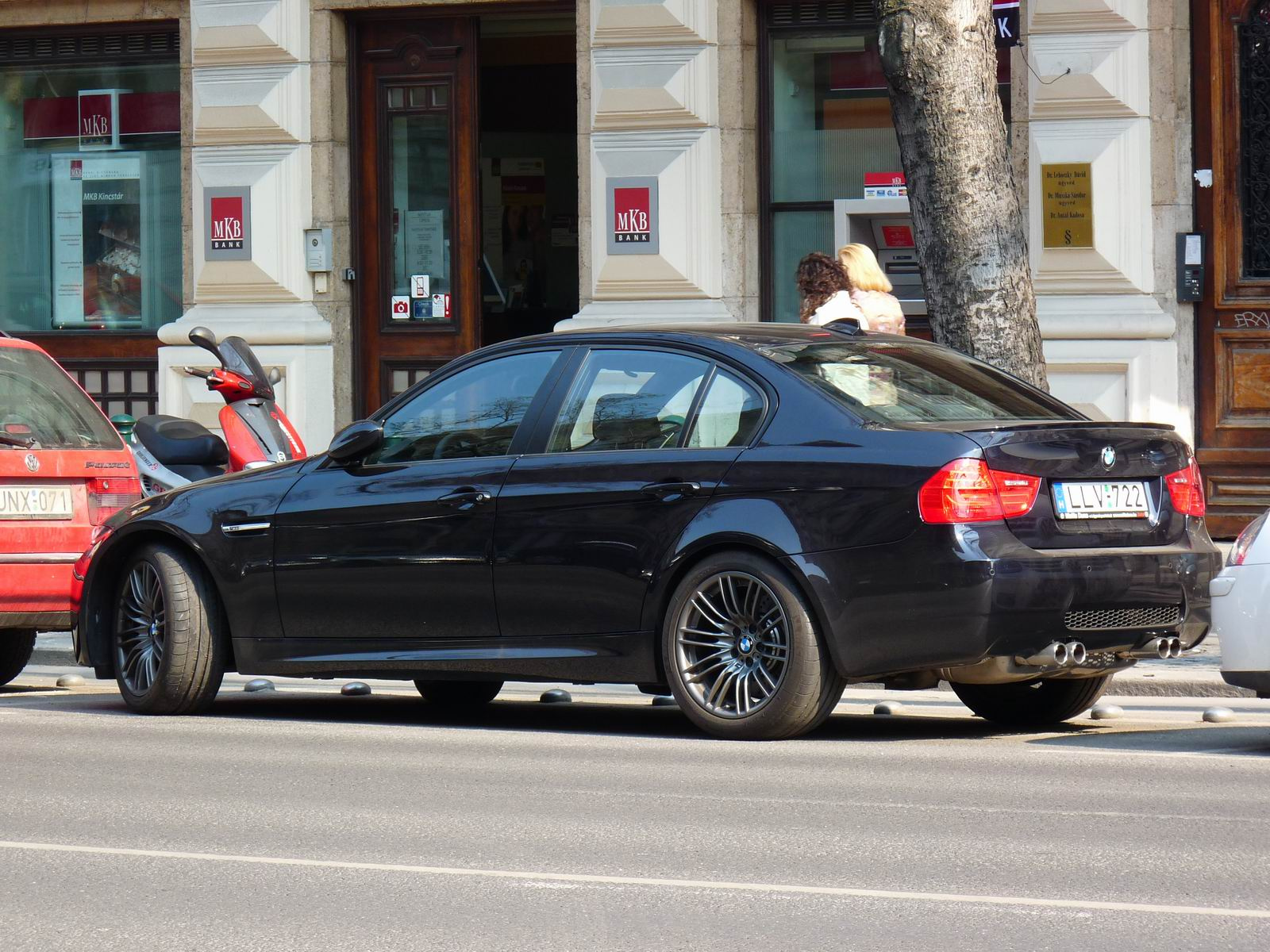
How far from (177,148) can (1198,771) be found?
12.3 m

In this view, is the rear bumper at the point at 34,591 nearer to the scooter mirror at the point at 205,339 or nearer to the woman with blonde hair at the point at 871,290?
the scooter mirror at the point at 205,339

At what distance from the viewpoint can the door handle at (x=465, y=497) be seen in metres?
9.01

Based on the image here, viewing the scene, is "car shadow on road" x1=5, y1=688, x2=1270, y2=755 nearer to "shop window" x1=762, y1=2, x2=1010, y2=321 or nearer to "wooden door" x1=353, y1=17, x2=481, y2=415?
"shop window" x1=762, y1=2, x2=1010, y2=321

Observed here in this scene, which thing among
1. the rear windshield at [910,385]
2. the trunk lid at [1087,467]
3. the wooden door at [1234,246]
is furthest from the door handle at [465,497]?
the wooden door at [1234,246]

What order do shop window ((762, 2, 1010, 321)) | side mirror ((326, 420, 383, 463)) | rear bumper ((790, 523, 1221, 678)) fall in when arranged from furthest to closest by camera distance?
shop window ((762, 2, 1010, 321)) → side mirror ((326, 420, 383, 463)) → rear bumper ((790, 523, 1221, 678))

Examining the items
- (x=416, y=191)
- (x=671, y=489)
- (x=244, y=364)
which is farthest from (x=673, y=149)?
(x=671, y=489)

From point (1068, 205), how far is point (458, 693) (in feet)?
22.2

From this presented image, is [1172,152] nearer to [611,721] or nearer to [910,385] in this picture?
[910,385]

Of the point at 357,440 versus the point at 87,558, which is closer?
the point at 357,440

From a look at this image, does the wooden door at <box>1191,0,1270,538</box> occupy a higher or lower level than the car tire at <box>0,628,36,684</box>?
higher

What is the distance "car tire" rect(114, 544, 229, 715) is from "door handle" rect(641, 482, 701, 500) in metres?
2.17

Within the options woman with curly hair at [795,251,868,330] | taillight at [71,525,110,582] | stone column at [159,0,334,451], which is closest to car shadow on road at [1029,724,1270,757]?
woman with curly hair at [795,251,868,330]

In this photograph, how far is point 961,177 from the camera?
1195 centimetres

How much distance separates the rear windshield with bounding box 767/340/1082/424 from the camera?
8531 mm
